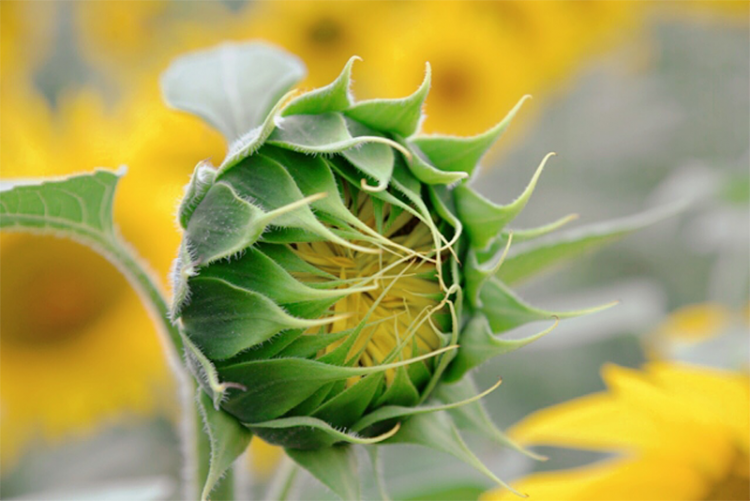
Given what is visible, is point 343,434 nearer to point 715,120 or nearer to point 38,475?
point 38,475

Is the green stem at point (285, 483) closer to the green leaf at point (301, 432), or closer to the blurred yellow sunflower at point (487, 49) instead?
the green leaf at point (301, 432)

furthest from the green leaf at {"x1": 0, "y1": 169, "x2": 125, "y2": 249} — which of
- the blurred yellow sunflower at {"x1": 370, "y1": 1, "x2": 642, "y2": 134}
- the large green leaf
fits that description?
the blurred yellow sunflower at {"x1": 370, "y1": 1, "x2": 642, "y2": 134}

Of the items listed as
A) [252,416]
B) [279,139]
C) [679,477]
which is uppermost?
[279,139]

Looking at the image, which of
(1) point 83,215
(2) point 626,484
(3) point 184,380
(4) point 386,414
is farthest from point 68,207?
(2) point 626,484

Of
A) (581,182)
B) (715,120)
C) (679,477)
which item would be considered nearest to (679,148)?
(715,120)

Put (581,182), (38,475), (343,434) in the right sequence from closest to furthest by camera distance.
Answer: (343,434) → (38,475) → (581,182)

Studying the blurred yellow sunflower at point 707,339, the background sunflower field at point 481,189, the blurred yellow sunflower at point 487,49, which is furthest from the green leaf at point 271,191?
the blurred yellow sunflower at point 487,49

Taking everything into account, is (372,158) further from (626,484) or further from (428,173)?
(626,484)

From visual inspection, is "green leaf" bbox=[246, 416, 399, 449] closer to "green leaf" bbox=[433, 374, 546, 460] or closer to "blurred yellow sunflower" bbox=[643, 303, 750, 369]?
"green leaf" bbox=[433, 374, 546, 460]
